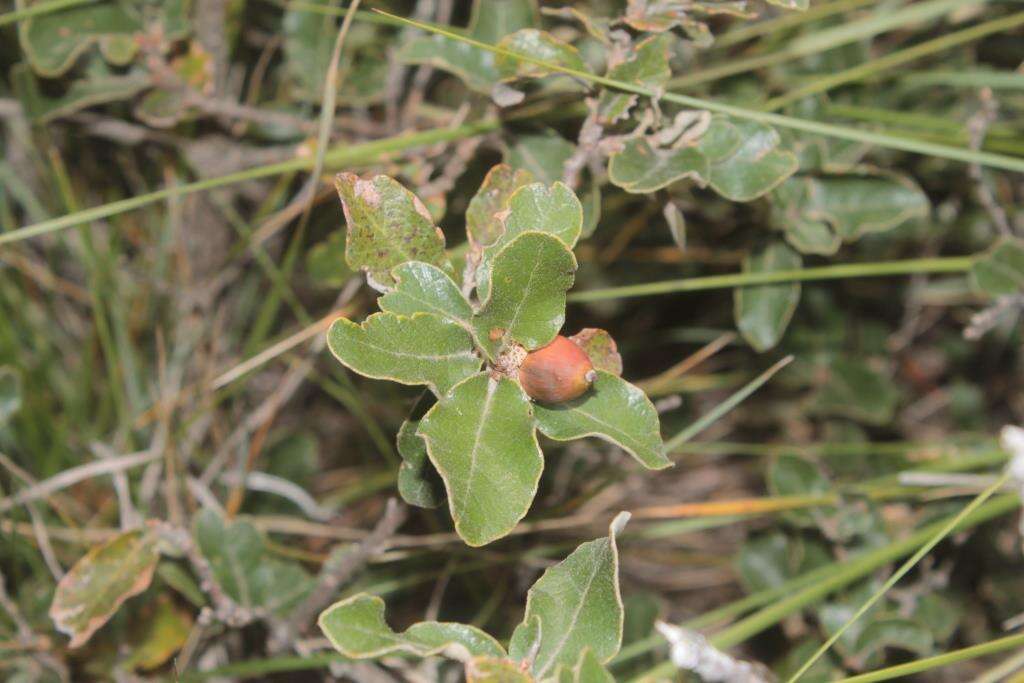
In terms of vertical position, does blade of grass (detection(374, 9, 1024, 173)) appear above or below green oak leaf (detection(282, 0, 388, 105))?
above

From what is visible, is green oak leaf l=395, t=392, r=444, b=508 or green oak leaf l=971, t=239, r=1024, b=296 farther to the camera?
green oak leaf l=971, t=239, r=1024, b=296

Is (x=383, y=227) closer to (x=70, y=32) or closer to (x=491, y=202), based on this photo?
(x=491, y=202)

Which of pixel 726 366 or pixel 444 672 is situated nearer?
pixel 444 672

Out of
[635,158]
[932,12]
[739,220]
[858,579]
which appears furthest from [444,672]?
[932,12]

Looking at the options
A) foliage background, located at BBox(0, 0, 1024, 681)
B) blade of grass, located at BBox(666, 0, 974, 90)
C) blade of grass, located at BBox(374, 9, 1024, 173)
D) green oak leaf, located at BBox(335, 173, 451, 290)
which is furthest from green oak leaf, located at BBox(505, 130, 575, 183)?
green oak leaf, located at BBox(335, 173, 451, 290)

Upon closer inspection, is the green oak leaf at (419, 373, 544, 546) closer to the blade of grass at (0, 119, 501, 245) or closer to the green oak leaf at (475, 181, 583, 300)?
the green oak leaf at (475, 181, 583, 300)

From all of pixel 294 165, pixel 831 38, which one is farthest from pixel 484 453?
pixel 831 38

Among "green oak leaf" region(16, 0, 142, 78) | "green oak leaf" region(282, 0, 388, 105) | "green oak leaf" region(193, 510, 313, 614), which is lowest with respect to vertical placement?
"green oak leaf" region(193, 510, 313, 614)

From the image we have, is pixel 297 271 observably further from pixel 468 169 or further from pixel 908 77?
pixel 908 77
